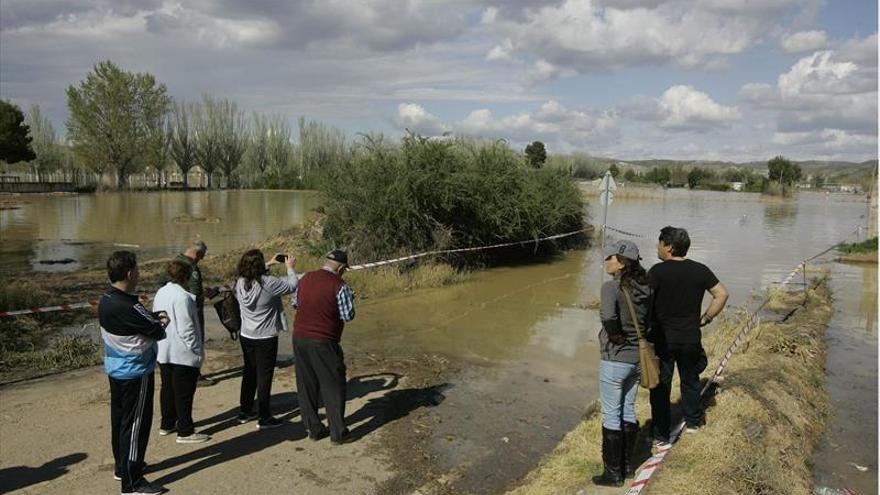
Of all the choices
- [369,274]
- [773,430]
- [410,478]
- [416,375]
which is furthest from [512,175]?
[410,478]

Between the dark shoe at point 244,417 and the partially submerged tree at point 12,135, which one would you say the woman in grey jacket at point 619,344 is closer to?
the dark shoe at point 244,417

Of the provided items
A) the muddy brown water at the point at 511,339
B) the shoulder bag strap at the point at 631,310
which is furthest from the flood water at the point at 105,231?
the shoulder bag strap at the point at 631,310

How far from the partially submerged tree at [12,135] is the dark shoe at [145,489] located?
63.6 m

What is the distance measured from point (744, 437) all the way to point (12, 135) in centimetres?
6709

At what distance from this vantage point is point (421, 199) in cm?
1731

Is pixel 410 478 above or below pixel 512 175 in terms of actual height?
below

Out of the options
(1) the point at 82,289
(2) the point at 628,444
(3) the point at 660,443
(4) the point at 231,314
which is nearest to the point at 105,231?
(1) the point at 82,289

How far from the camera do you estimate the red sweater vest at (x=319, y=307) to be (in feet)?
18.9

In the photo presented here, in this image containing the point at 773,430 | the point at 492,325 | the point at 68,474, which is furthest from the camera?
the point at 492,325

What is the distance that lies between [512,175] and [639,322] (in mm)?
15957

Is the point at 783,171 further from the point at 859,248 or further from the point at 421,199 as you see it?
the point at 421,199

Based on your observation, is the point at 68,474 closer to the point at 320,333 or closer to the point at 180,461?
the point at 180,461

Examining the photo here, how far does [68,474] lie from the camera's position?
17.3 feet

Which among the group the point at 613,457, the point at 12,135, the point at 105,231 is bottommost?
the point at 105,231
